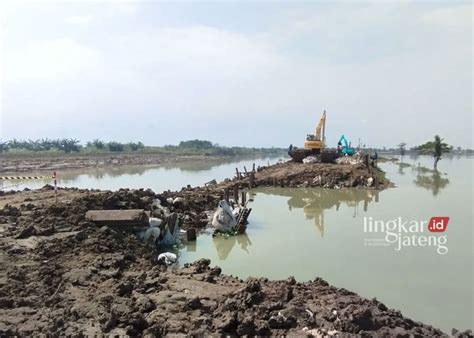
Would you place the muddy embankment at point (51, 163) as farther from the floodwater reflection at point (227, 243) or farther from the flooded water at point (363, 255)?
the floodwater reflection at point (227, 243)

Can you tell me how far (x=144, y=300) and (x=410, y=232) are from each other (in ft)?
33.7

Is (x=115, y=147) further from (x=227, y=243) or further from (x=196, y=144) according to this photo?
(x=227, y=243)

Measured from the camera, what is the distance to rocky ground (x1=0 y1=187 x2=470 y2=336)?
5.45 metres

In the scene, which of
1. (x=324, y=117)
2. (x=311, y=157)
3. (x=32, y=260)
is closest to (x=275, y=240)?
(x=32, y=260)

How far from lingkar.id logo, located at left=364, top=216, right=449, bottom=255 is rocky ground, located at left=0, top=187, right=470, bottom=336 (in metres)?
5.35

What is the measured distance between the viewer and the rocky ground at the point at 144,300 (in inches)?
214

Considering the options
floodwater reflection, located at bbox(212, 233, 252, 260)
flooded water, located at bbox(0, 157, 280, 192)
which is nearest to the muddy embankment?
flooded water, located at bbox(0, 157, 280, 192)

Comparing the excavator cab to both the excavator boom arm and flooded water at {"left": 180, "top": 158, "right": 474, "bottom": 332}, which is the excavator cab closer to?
the excavator boom arm

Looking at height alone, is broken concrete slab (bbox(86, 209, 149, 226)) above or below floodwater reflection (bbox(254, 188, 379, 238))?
above

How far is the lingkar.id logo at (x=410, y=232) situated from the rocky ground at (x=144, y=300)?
5.35 metres

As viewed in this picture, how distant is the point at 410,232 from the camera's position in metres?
13.6

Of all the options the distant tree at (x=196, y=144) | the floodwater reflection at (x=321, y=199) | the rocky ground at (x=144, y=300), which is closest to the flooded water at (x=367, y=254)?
the floodwater reflection at (x=321, y=199)

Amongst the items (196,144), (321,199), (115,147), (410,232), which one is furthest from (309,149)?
(196,144)

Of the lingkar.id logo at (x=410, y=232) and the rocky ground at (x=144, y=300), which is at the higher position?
the rocky ground at (x=144, y=300)
